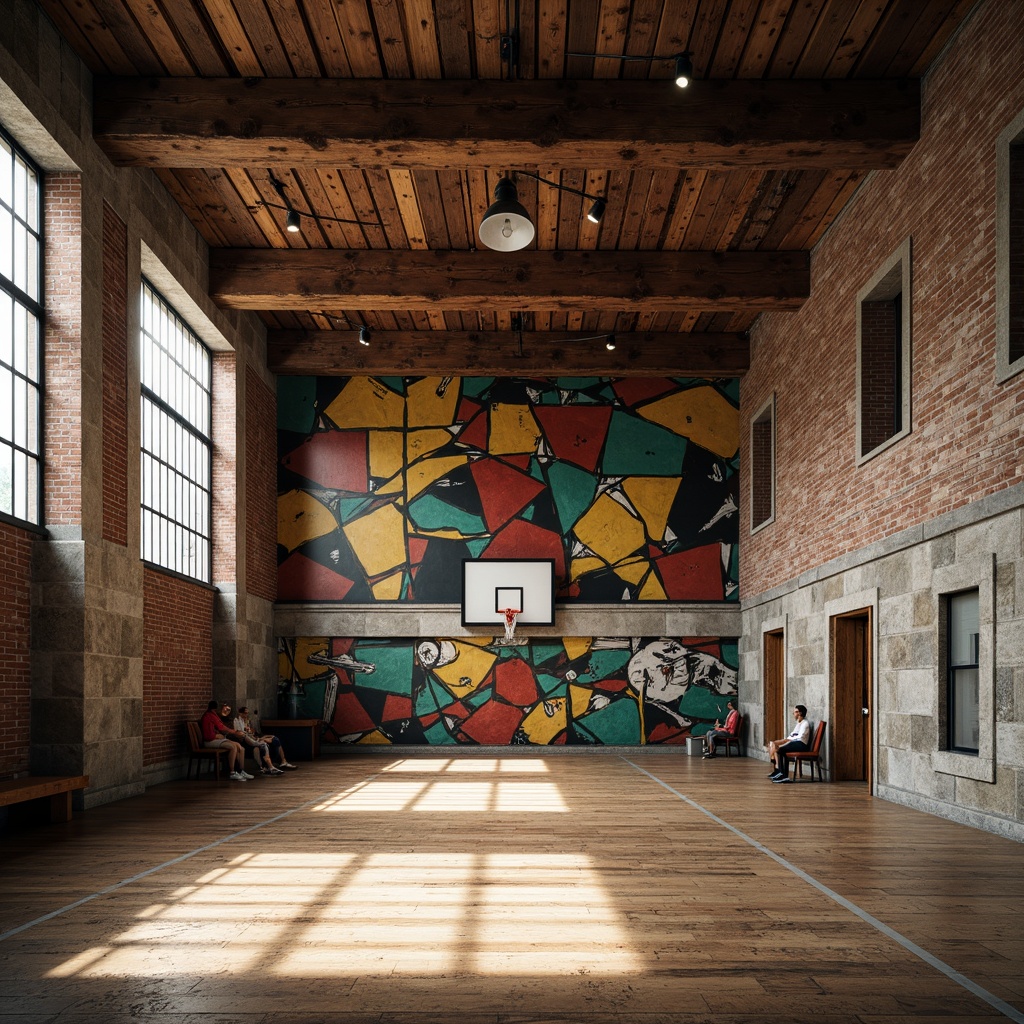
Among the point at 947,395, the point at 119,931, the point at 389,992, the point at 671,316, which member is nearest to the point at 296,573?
the point at 671,316

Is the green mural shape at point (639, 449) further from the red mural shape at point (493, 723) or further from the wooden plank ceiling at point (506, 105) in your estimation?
the wooden plank ceiling at point (506, 105)

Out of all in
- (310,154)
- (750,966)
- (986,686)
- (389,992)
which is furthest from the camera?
(310,154)

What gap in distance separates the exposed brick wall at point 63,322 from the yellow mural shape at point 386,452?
26.3ft

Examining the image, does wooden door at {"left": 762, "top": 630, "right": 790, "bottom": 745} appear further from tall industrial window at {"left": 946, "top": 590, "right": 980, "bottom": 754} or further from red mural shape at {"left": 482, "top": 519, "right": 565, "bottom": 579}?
tall industrial window at {"left": 946, "top": 590, "right": 980, "bottom": 754}

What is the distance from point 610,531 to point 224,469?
6230mm

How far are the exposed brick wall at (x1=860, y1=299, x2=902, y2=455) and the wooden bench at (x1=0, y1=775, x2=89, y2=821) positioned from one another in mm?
8084

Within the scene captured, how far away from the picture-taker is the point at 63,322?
902 centimetres

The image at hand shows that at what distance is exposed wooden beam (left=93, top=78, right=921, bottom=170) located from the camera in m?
8.98

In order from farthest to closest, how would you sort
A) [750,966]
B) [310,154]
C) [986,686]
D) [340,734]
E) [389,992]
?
[340,734], [310,154], [986,686], [750,966], [389,992]

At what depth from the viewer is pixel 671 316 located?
15414 millimetres

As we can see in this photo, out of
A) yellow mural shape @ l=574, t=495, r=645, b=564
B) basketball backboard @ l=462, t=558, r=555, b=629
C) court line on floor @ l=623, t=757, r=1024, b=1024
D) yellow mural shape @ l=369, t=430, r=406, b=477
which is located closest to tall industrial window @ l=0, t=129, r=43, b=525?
court line on floor @ l=623, t=757, r=1024, b=1024

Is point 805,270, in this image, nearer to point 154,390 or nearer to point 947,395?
point 947,395

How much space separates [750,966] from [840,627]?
25.9 feet

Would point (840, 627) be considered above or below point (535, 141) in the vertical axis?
below
